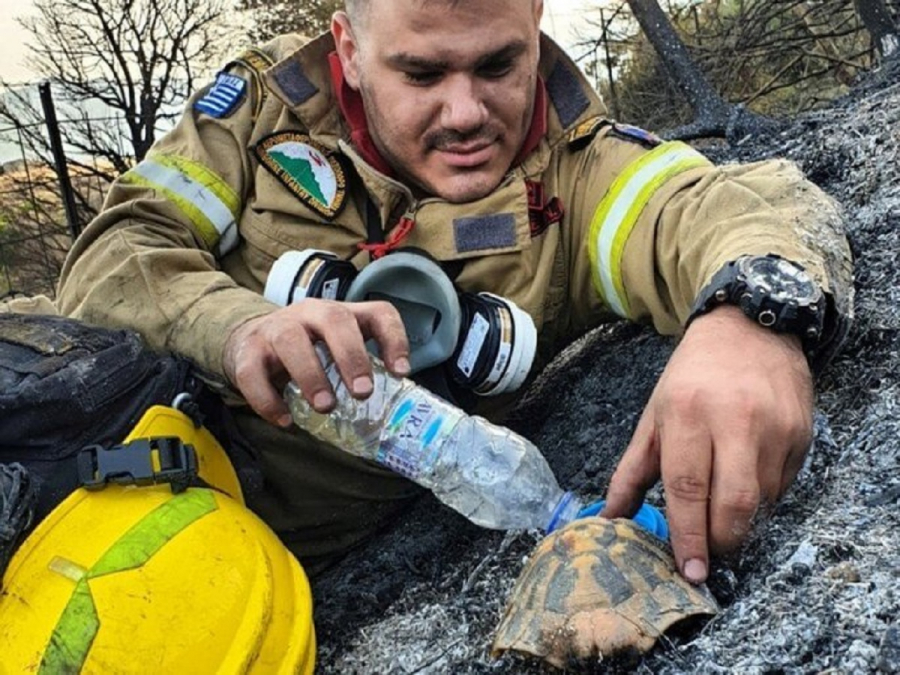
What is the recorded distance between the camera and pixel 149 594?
131 centimetres

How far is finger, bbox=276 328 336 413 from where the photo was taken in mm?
1405

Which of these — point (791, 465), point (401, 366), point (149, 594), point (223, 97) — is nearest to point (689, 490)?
point (791, 465)

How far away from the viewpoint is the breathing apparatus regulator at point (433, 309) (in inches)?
69.6

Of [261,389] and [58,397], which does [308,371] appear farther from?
[58,397]

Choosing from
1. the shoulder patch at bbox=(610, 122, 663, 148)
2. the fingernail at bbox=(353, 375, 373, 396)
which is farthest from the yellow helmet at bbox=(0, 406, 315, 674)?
the shoulder patch at bbox=(610, 122, 663, 148)

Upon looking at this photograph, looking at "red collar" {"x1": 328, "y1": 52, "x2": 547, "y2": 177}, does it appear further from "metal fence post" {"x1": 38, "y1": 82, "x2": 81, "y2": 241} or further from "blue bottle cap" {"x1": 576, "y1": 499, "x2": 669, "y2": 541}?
"metal fence post" {"x1": 38, "y1": 82, "x2": 81, "y2": 241}

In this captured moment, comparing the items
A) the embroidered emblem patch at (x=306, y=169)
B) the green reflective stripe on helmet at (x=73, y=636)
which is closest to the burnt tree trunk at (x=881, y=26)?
the embroidered emblem patch at (x=306, y=169)

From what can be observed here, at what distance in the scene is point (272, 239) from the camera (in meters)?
2.10

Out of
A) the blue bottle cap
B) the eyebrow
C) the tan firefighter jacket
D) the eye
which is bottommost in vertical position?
the blue bottle cap

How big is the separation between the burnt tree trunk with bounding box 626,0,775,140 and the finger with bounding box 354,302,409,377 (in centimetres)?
280

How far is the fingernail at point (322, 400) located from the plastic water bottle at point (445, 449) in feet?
0.79

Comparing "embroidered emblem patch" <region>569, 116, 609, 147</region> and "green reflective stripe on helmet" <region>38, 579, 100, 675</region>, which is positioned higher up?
"embroidered emblem patch" <region>569, 116, 609, 147</region>

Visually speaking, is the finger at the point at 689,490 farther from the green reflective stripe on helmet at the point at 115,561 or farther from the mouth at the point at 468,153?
the mouth at the point at 468,153

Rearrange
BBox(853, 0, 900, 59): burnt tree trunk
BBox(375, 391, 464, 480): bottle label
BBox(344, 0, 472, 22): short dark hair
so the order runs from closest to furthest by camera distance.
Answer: BBox(375, 391, 464, 480): bottle label → BBox(344, 0, 472, 22): short dark hair → BBox(853, 0, 900, 59): burnt tree trunk
